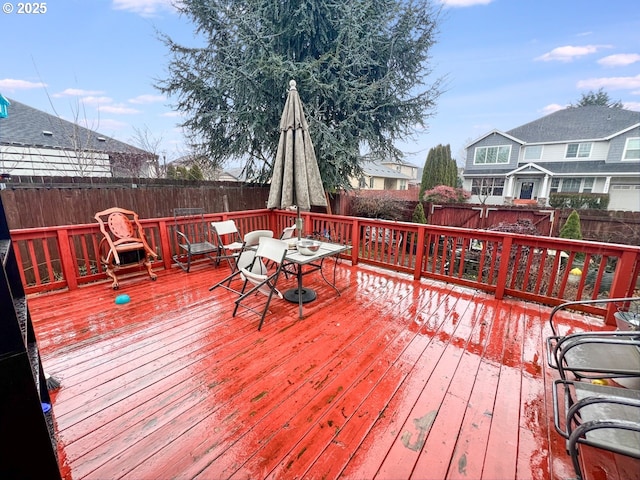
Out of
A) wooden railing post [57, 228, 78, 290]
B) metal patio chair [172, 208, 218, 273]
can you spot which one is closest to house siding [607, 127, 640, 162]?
metal patio chair [172, 208, 218, 273]

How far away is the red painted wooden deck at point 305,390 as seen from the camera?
4.81ft

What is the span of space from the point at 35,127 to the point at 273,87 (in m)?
7.92

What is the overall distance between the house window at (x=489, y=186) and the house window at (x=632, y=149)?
5.91m

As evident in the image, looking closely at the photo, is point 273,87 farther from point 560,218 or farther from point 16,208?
point 560,218

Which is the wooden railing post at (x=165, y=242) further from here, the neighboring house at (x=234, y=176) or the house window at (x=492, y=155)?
the house window at (x=492, y=155)

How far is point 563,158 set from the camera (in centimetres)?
1709

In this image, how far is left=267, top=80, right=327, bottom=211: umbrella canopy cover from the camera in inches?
126

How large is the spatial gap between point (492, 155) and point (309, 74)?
17.5 metres

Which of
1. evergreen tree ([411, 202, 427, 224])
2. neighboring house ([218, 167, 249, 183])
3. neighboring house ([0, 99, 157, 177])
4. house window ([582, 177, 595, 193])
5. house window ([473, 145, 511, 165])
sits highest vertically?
house window ([473, 145, 511, 165])

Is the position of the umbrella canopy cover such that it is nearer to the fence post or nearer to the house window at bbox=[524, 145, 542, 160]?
the fence post

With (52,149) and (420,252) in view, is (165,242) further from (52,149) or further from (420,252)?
(52,149)

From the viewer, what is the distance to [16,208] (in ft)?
14.9

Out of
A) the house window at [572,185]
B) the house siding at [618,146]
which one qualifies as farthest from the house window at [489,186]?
the house siding at [618,146]

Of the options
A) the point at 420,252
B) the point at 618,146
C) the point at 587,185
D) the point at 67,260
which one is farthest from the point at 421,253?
the point at 618,146
